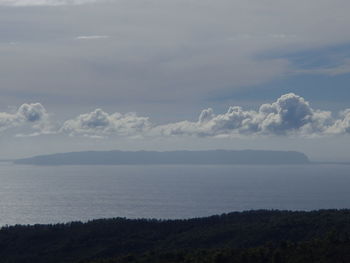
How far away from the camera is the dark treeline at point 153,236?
289 ft

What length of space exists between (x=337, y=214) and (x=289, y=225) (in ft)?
33.1

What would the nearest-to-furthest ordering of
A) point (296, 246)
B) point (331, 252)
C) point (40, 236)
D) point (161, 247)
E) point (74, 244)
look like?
1. point (331, 252)
2. point (296, 246)
3. point (161, 247)
4. point (74, 244)
5. point (40, 236)

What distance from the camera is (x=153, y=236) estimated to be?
106438 mm

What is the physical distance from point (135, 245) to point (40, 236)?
2338cm

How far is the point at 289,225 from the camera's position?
97.4 m

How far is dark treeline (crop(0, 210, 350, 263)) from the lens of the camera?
88.2 meters

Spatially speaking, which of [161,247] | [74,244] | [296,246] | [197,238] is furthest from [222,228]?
[296,246]

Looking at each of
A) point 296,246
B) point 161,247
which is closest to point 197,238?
point 161,247

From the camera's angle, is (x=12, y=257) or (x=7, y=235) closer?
(x=12, y=257)

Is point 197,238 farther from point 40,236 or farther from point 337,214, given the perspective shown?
point 40,236

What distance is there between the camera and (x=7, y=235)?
376 feet

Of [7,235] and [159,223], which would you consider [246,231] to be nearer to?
[159,223]

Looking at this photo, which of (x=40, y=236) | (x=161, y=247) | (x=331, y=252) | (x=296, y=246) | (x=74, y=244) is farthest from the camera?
(x=40, y=236)

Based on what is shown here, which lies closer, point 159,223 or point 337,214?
point 337,214
